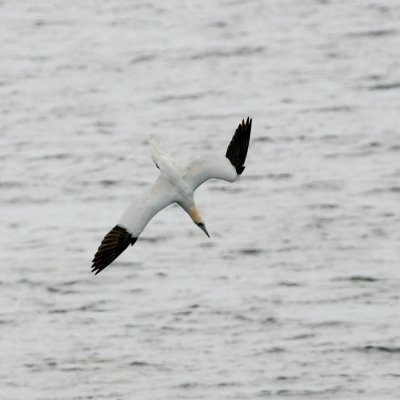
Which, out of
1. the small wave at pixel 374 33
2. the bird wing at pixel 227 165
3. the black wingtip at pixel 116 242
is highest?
the bird wing at pixel 227 165

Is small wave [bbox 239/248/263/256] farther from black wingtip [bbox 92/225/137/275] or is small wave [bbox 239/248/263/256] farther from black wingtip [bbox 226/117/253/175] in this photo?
black wingtip [bbox 92/225/137/275]

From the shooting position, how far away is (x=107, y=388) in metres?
37.4

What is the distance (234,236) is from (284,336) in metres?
5.96

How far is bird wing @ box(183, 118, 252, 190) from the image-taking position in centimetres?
1988

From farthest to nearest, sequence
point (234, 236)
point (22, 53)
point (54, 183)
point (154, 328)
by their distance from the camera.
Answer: point (22, 53) → point (54, 183) → point (234, 236) → point (154, 328)

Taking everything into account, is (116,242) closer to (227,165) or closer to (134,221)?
(134,221)

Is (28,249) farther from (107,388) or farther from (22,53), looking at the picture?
(22,53)

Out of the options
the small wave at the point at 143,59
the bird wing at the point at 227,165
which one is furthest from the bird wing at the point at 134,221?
the small wave at the point at 143,59

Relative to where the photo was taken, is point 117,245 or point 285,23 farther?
point 285,23

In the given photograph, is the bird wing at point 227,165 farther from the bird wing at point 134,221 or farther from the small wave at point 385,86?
the small wave at point 385,86

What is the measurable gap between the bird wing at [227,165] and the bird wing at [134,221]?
1.79 ft

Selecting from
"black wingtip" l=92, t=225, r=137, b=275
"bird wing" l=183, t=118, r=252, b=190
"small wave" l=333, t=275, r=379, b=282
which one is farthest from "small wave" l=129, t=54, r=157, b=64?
"black wingtip" l=92, t=225, r=137, b=275

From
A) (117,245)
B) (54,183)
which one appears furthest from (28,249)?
(117,245)

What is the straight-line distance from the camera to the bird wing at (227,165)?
65.2 feet
